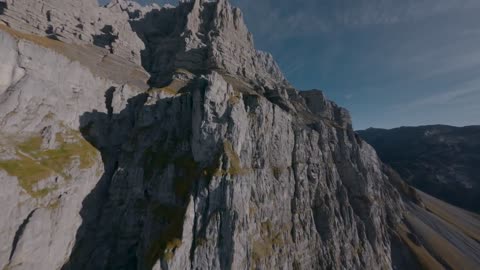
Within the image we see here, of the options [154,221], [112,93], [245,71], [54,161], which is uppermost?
[245,71]

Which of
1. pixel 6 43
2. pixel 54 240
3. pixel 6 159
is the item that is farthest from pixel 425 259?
pixel 6 43

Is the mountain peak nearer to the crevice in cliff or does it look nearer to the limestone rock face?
the limestone rock face

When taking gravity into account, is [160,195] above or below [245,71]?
below

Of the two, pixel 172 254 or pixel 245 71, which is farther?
pixel 245 71

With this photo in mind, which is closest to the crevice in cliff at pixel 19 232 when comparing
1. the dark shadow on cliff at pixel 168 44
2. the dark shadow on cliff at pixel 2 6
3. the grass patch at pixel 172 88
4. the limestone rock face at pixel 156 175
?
the limestone rock face at pixel 156 175

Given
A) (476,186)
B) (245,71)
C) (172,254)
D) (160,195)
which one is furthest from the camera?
(476,186)

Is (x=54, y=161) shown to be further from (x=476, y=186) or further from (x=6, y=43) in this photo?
(x=476, y=186)

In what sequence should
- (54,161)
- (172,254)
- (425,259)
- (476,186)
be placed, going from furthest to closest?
(476,186)
(425,259)
(54,161)
(172,254)

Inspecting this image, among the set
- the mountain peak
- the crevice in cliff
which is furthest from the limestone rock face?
the mountain peak
